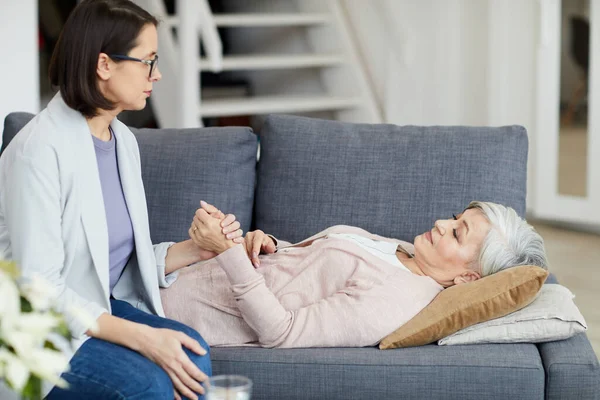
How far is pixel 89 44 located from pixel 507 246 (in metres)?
1.08

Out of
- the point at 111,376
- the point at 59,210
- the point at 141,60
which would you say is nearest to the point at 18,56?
the point at 141,60

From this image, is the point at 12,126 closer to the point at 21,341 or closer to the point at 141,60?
the point at 141,60

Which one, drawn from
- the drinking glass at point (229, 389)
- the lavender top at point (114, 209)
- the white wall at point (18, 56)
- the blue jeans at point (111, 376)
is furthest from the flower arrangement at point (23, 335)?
the white wall at point (18, 56)

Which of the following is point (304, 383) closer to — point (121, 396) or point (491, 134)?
point (121, 396)

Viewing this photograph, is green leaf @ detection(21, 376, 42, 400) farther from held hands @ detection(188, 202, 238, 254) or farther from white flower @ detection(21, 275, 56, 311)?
held hands @ detection(188, 202, 238, 254)

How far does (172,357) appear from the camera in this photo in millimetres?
1841

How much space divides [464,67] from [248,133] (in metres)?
3.62

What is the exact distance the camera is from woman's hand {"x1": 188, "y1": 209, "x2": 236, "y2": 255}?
82.0 inches

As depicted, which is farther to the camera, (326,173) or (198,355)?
(326,173)

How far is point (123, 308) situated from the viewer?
208 cm

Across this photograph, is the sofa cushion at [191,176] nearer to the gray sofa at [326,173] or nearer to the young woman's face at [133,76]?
the gray sofa at [326,173]

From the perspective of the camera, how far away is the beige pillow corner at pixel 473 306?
210cm

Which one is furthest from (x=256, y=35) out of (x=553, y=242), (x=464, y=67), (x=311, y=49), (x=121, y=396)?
(x=121, y=396)

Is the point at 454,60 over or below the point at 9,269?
over
